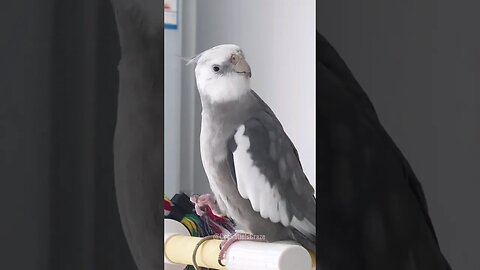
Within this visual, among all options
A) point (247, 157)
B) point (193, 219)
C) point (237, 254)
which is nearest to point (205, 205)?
point (193, 219)

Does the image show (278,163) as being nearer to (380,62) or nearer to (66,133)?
(380,62)

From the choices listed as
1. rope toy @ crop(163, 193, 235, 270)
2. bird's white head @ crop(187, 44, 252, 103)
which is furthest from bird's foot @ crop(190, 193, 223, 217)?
bird's white head @ crop(187, 44, 252, 103)

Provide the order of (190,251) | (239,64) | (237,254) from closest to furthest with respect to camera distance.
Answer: (237,254) → (190,251) → (239,64)

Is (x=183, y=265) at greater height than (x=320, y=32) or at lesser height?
lesser

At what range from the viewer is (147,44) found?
30 cm

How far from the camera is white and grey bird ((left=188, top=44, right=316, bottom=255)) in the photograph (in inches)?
49.9

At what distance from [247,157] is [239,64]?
198 millimetres

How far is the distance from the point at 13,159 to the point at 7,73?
0.12ft

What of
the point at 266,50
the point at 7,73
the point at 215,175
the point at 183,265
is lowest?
the point at 183,265

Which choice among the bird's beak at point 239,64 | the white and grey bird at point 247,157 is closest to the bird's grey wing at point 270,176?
the white and grey bird at point 247,157

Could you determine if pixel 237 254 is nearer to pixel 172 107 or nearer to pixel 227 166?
pixel 227 166

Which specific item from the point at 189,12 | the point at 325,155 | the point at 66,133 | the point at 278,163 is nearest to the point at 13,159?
the point at 66,133

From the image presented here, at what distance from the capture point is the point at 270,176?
50.2 inches

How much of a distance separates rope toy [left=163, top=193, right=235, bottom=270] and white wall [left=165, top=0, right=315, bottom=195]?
0.03m
